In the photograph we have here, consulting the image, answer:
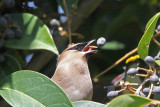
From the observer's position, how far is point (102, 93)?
2.43 meters

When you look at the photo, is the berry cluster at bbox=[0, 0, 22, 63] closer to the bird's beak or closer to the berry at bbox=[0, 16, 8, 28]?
the berry at bbox=[0, 16, 8, 28]

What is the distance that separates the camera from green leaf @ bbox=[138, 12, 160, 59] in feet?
5.91

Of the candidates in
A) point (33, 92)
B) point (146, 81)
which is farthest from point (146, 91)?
point (33, 92)

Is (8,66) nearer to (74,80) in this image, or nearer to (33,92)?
(74,80)

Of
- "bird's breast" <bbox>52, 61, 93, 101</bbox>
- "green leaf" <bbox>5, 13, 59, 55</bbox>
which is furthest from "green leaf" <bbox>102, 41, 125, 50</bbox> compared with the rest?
"bird's breast" <bbox>52, 61, 93, 101</bbox>

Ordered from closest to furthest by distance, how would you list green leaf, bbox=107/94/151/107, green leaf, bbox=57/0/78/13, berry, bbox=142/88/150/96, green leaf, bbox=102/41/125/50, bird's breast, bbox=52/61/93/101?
green leaf, bbox=107/94/151/107 → berry, bbox=142/88/150/96 → bird's breast, bbox=52/61/93/101 → green leaf, bbox=57/0/78/13 → green leaf, bbox=102/41/125/50

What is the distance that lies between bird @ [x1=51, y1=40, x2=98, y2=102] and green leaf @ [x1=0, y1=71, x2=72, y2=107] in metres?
0.25

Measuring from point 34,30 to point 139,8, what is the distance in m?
1.70

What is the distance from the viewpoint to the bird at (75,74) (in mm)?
1930

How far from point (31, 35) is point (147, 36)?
854mm

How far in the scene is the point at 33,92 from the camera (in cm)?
172

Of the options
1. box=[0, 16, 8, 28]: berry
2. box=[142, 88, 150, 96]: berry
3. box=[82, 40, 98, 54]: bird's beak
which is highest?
box=[0, 16, 8, 28]: berry

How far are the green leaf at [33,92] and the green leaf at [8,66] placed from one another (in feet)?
1.34

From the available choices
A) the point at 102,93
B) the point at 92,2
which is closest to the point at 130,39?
the point at 92,2
